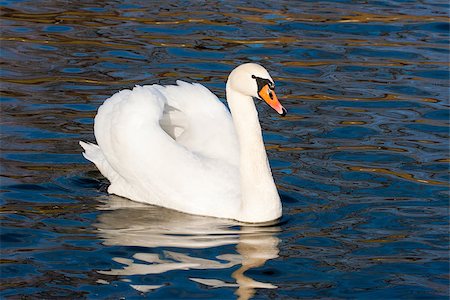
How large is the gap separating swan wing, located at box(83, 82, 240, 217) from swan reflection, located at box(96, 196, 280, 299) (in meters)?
0.12

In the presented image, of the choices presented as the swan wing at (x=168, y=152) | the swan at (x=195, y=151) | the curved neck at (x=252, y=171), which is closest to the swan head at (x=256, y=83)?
the swan at (x=195, y=151)

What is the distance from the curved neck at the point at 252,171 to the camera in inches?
360

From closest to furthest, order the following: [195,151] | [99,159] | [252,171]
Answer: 1. [252,171]
2. [195,151]
3. [99,159]

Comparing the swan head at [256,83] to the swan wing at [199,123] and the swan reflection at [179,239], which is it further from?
the swan reflection at [179,239]

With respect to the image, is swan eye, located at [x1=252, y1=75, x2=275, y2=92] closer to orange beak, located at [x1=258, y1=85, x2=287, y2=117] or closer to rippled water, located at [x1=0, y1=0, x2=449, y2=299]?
orange beak, located at [x1=258, y1=85, x2=287, y2=117]

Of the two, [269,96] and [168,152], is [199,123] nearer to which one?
[168,152]

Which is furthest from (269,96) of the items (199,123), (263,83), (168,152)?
(199,123)

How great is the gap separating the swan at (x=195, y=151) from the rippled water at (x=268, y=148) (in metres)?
0.15

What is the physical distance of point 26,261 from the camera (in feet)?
27.2

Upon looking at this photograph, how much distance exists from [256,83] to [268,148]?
5.84ft

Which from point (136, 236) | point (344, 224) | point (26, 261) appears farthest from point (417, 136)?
point (26, 261)

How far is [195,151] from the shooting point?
9641 millimetres

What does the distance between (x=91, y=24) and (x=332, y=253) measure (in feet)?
21.1

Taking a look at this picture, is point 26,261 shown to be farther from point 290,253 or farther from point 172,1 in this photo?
point 172,1
